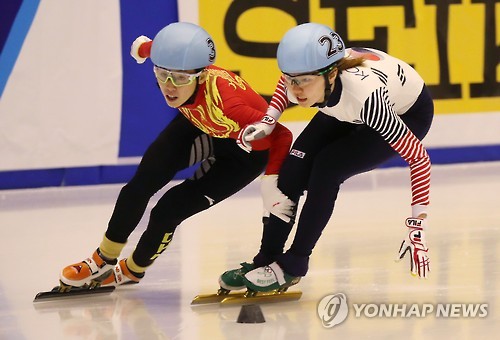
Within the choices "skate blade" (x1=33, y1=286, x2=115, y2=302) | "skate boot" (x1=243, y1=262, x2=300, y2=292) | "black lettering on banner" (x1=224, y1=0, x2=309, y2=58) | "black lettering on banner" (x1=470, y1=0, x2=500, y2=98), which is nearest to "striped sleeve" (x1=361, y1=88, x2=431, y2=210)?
"skate boot" (x1=243, y1=262, x2=300, y2=292)

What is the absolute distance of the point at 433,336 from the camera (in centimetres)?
391

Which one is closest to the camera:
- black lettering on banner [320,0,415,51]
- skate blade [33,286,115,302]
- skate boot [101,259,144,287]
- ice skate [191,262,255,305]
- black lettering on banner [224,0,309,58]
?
ice skate [191,262,255,305]

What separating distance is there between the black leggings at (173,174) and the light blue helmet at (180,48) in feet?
1.39

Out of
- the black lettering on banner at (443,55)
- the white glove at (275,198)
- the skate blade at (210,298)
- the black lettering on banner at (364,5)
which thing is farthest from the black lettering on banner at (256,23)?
the white glove at (275,198)

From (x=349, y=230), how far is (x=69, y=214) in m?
2.04

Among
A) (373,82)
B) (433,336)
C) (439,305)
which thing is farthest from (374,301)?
(373,82)

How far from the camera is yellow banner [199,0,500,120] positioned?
842 centimetres

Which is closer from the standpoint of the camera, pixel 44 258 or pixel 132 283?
pixel 132 283

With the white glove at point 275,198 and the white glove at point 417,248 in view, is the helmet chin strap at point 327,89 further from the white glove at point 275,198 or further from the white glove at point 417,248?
the white glove at point 417,248

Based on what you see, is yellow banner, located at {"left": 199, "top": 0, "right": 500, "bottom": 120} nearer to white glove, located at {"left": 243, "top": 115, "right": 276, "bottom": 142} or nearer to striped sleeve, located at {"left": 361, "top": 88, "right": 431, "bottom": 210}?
white glove, located at {"left": 243, "top": 115, "right": 276, "bottom": 142}

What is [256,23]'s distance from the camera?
27.7ft

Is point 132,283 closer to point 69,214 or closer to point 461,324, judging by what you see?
point 461,324

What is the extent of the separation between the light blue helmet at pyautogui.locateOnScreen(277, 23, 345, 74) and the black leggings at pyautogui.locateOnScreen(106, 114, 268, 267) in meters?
0.67

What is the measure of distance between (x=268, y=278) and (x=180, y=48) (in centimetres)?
105
